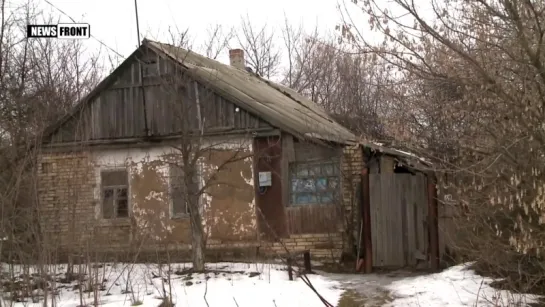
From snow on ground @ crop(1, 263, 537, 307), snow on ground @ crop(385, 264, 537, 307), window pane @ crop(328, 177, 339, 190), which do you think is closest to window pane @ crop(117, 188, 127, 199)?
snow on ground @ crop(1, 263, 537, 307)

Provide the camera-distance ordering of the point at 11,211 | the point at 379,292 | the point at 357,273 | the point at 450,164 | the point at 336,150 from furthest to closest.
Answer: the point at 336,150
the point at 357,273
the point at 379,292
the point at 11,211
the point at 450,164

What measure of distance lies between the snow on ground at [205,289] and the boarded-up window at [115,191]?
2.95 metres

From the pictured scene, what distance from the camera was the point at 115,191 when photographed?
489 inches

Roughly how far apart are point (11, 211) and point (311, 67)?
23.2m

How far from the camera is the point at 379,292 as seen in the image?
8.45m

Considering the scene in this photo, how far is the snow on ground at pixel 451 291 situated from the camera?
695cm

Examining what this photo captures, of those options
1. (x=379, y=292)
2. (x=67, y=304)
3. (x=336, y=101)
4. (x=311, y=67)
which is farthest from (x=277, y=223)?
(x=311, y=67)

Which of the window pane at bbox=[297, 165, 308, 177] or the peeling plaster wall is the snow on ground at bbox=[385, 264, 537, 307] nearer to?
the window pane at bbox=[297, 165, 308, 177]

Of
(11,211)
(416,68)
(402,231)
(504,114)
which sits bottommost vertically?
(402,231)

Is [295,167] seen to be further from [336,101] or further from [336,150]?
[336,101]

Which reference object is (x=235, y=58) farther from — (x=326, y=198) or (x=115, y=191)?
(x=326, y=198)

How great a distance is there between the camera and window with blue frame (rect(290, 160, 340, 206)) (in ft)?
37.3

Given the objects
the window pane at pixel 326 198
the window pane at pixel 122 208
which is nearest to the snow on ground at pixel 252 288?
the window pane at pixel 326 198

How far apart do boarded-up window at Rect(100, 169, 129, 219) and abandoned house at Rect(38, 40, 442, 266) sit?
0.02 metres
